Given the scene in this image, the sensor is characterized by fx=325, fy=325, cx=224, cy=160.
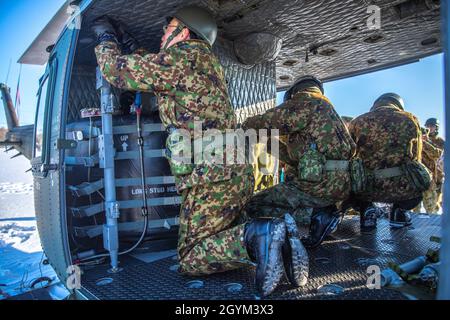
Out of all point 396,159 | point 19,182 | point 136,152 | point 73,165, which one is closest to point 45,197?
point 73,165

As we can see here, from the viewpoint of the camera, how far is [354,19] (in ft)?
9.17

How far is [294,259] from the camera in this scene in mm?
1719

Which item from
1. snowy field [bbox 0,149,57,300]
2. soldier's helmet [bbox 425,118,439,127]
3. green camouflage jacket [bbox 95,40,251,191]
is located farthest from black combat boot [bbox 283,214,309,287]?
soldier's helmet [bbox 425,118,439,127]

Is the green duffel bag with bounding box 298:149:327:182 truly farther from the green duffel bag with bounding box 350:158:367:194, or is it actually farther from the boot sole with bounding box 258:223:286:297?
the boot sole with bounding box 258:223:286:297

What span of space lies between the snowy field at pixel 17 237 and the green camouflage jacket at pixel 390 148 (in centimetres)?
309

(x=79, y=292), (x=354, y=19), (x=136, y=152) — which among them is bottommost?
(x=79, y=292)

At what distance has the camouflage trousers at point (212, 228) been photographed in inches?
73.5

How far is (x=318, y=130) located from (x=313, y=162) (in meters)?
0.29

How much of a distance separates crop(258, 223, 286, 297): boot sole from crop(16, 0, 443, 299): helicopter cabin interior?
94 millimetres

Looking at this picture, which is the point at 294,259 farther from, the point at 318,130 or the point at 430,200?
the point at 430,200

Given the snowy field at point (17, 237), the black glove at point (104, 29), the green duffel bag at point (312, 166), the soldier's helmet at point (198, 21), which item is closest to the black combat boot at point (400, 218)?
the green duffel bag at point (312, 166)

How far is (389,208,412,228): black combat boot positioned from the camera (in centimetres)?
334

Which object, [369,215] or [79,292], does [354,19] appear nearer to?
[369,215]

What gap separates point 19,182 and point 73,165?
20.5ft
